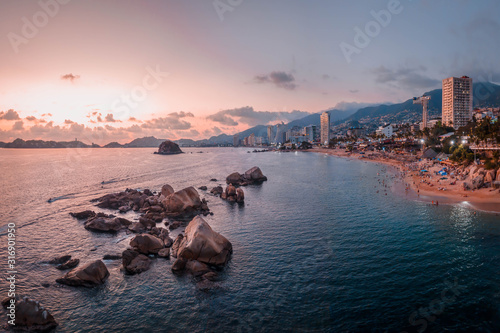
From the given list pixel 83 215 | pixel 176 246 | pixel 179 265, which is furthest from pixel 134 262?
pixel 83 215

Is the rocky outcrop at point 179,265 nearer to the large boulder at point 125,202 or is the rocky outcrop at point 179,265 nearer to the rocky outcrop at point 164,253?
the rocky outcrop at point 164,253

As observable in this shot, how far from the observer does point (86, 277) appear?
24.1 metres

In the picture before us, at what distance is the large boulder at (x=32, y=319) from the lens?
18.5m

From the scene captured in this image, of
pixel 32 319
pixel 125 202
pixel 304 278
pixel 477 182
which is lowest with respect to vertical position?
pixel 304 278

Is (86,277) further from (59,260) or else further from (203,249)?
(203,249)

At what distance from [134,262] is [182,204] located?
19898mm

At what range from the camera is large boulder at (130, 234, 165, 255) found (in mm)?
29969

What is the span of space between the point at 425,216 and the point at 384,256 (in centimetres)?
1899

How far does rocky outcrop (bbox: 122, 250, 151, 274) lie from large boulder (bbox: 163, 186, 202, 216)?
58.3 feet

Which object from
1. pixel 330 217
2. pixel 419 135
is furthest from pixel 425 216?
pixel 419 135

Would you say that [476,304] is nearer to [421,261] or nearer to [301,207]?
[421,261]

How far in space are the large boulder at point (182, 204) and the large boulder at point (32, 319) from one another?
2719cm

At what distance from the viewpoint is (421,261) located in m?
27.1

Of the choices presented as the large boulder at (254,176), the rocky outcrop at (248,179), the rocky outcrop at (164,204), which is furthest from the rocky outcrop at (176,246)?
the large boulder at (254,176)
